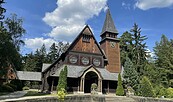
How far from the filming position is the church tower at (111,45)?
1394 inches

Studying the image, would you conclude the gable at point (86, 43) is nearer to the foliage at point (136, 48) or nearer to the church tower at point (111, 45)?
the church tower at point (111, 45)

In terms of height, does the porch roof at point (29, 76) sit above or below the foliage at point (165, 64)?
below

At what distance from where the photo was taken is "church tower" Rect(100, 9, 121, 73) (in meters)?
35.4

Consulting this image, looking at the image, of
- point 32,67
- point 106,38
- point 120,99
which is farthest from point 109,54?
point 32,67

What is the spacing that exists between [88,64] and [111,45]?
6.91 metres

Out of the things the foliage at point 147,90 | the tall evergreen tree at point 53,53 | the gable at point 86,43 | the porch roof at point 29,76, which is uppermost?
the tall evergreen tree at point 53,53

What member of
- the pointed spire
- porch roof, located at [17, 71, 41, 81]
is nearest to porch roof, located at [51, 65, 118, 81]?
the pointed spire

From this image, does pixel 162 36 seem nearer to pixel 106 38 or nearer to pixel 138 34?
pixel 138 34

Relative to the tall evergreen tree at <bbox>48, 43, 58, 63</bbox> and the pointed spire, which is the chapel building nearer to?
the pointed spire

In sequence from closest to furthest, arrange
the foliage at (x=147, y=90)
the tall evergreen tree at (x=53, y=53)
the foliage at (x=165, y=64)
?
1. the foliage at (x=147, y=90)
2. the foliage at (x=165, y=64)
3. the tall evergreen tree at (x=53, y=53)

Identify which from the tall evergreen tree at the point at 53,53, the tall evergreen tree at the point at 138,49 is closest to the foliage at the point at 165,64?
the tall evergreen tree at the point at 138,49

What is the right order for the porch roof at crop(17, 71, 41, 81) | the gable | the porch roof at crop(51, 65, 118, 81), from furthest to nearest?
1. the porch roof at crop(17, 71, 41, 81)
2. the gable
3. the porch roof at crop(51, 65, 118, 81)

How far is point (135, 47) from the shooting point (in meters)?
46.8

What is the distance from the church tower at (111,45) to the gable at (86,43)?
117 inches
